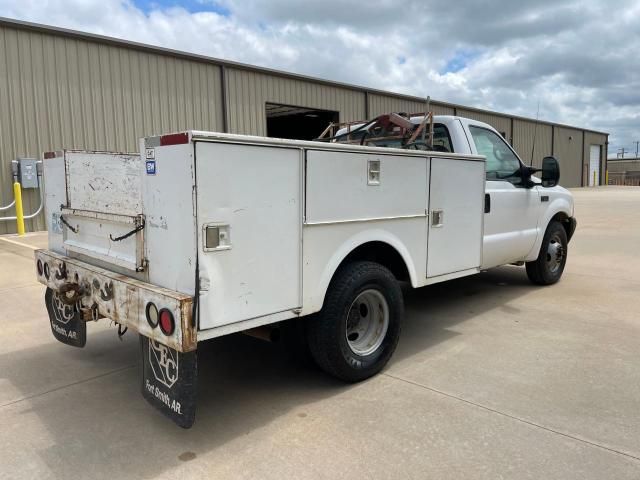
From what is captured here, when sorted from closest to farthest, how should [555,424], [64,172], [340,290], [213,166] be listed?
[213,166]
[555,424]
[340,290]
[64,172]

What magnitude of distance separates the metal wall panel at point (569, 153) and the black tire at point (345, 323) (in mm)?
37665

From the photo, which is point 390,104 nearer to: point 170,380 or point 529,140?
point 529,140

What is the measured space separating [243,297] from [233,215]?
17.9 inches

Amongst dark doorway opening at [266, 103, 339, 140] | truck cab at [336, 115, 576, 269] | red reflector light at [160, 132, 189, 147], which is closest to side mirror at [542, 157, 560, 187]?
truck cab at [336, 115, 576, 269]

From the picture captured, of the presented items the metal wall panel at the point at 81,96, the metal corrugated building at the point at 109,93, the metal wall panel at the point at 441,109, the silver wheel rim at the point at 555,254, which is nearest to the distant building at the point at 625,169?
the metal wall panel at the point at 441,109

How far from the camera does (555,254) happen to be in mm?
6746

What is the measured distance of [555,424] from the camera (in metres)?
3.14

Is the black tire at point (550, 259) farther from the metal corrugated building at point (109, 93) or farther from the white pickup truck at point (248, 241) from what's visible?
the metal corrugated building at point (109, 93)

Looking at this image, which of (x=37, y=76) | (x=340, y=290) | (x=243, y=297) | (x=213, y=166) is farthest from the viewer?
(x=37, y=76)

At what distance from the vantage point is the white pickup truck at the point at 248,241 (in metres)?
2.69

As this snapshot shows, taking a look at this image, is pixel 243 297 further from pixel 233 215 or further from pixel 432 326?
pixel 432 326

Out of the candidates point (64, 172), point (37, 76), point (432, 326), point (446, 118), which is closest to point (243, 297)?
→ point (64, 172)

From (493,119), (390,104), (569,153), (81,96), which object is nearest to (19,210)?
(81,96)

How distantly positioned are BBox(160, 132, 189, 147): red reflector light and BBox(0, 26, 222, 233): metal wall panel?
11.3m
